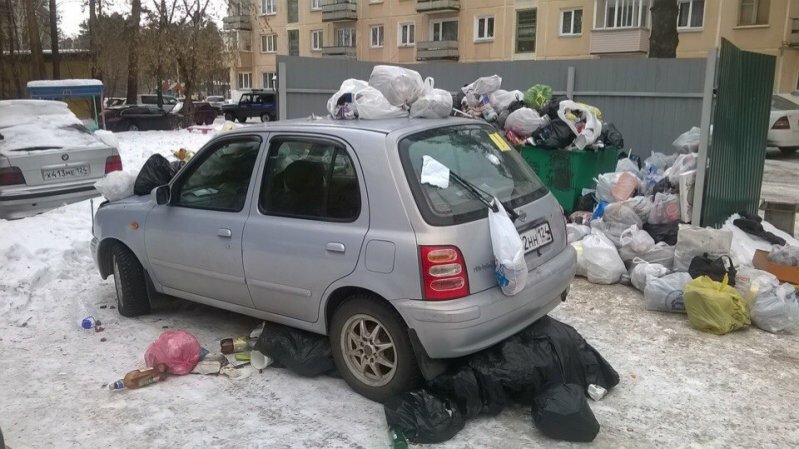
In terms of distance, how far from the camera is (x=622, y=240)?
6.77 m

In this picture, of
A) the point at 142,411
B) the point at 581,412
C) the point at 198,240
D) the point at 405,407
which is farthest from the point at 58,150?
the point at 581,412

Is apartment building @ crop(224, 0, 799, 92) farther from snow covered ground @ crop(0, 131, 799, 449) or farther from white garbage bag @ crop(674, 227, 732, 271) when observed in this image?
white garbage bag @ crop(674, 227, 732, 271)

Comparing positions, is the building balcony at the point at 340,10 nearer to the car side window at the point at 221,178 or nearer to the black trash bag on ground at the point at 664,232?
the black trash bag on ground at the point at 664,232

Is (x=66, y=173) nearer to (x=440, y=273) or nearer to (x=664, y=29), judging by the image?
(x=440, y=273)

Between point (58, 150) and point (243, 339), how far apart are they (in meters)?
5.07

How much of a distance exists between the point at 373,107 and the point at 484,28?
36.9 meters

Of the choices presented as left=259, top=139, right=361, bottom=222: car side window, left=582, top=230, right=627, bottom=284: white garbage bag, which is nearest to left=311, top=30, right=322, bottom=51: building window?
left=582, top=230, right=627, bottom=284: white garbage bag

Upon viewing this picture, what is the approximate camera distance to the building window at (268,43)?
5203 cm

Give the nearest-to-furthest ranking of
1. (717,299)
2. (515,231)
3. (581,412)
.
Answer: (581,412), (515,231), (717,299)

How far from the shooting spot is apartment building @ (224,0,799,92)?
29.0m

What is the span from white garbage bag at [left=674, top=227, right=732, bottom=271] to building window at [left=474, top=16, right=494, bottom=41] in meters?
34.6

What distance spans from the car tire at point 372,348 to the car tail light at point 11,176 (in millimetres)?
5795

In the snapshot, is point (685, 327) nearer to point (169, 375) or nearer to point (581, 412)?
point (581, 412)

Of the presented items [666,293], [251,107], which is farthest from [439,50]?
[666,293]
